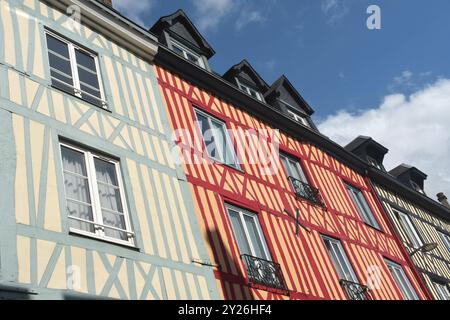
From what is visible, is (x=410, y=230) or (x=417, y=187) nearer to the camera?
(x=410, y=230)

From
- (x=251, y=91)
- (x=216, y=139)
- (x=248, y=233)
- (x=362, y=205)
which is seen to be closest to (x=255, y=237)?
(x=248, y=233)

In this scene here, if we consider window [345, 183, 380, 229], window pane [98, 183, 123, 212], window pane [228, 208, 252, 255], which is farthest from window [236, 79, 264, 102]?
window pane [98, 183, 123, 212]

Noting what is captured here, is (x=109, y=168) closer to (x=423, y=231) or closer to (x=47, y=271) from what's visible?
(x=47, y=271)

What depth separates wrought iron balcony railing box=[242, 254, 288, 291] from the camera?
8.52m

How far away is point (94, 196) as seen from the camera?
6.79 m

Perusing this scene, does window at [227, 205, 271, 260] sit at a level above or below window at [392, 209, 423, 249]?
below

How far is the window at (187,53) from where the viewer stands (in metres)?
12.5

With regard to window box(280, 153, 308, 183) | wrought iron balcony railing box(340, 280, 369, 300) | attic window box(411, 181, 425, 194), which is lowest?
wrought iron balcony railing box(340, 280, 369, 300)

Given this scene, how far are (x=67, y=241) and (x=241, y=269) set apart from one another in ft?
11.0

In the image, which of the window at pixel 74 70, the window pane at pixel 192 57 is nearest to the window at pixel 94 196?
the window at pixel 74 70

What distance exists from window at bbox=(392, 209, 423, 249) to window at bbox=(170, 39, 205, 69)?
8326 mm

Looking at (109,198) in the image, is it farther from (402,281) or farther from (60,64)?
(402,281)

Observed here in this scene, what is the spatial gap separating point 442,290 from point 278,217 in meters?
7.69

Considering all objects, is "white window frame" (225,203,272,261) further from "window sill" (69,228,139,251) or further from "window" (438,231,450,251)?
"window" (438,231,450,251)
